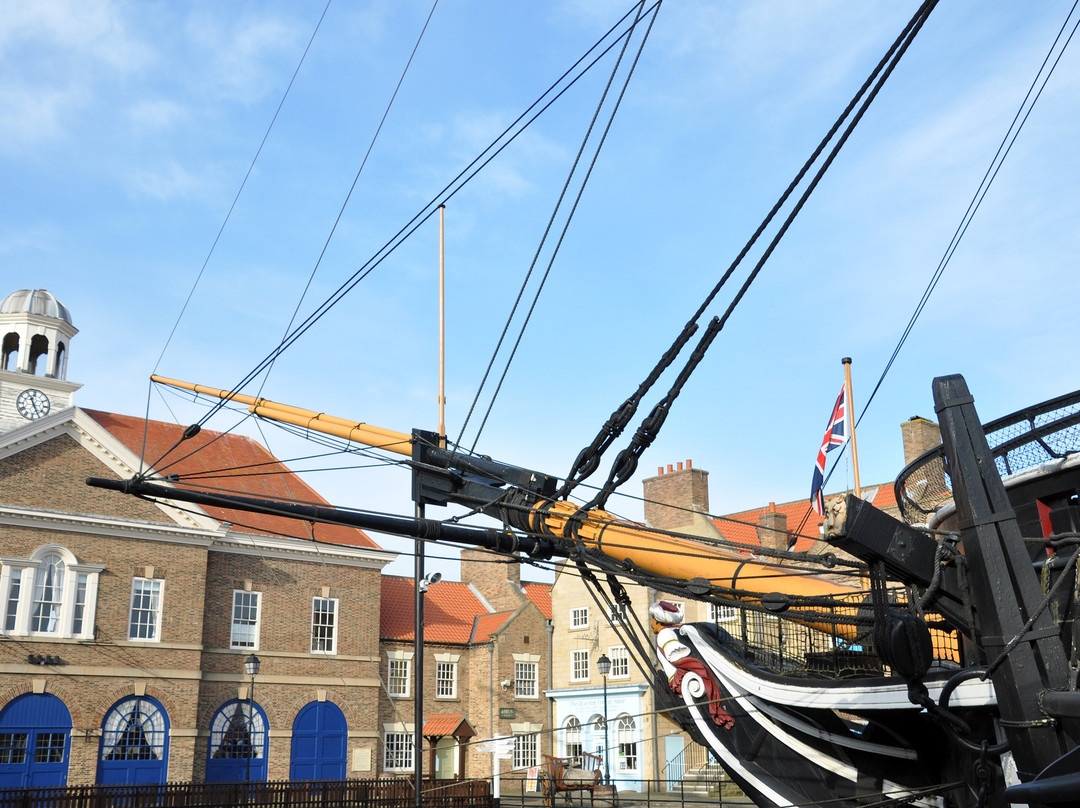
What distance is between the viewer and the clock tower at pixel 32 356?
109ft

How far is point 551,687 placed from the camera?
130ft

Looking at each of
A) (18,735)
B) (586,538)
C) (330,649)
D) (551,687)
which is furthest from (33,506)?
(586,538)

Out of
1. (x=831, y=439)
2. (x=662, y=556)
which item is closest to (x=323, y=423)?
(x=662, y=556)

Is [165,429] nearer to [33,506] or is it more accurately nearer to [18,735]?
[33,506]

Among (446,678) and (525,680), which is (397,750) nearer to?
(446,678)

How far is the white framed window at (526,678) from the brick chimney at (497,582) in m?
2.45

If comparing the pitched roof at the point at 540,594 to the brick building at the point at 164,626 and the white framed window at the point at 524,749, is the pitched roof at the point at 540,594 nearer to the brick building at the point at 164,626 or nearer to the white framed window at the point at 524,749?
the white framed window at the point at 524,749

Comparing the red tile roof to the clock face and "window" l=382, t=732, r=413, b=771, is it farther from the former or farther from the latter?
the clock face

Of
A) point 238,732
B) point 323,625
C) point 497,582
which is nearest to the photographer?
point 238,732

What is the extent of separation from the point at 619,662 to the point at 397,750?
8924 mm

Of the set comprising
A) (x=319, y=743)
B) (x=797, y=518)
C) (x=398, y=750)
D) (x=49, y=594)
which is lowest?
(x=398, y=750)

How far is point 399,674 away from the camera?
119ft

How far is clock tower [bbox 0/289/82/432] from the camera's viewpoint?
109 ft

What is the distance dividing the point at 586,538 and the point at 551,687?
30.1 metres
